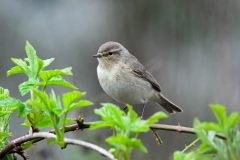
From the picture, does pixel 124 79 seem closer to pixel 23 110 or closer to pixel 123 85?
pixel 123 85

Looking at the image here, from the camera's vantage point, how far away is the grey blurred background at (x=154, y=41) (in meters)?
5.54

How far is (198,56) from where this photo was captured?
609cm

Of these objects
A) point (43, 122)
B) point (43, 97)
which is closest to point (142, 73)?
point (43, 122)

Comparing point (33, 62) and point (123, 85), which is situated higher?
point (33, 62)

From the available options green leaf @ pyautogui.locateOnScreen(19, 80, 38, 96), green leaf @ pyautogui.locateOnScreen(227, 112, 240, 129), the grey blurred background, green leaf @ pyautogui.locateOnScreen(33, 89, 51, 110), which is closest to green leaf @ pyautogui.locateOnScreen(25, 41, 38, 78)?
green leaf @ pyautogui.locateOnScreen(19, 80, 38, 96)

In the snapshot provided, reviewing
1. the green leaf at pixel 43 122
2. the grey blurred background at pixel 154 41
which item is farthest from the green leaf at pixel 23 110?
the grey blurred background at pixel 154 41

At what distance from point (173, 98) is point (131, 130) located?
4920mm

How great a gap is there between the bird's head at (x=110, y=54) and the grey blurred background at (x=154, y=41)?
58 centimetres

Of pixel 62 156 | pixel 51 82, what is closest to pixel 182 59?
pixel 62 156

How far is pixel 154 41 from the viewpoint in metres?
6.69

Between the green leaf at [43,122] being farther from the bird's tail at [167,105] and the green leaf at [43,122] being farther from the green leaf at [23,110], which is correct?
the bird's tail at [167,105]

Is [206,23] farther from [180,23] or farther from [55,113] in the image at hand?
[55,113]

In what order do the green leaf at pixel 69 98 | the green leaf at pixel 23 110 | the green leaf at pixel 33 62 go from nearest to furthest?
1. the green leaf at pixel 69 98
2. the green leaf at pixel 23 110
3. the green leaf at pixel 33 62

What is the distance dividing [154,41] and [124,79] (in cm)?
230
